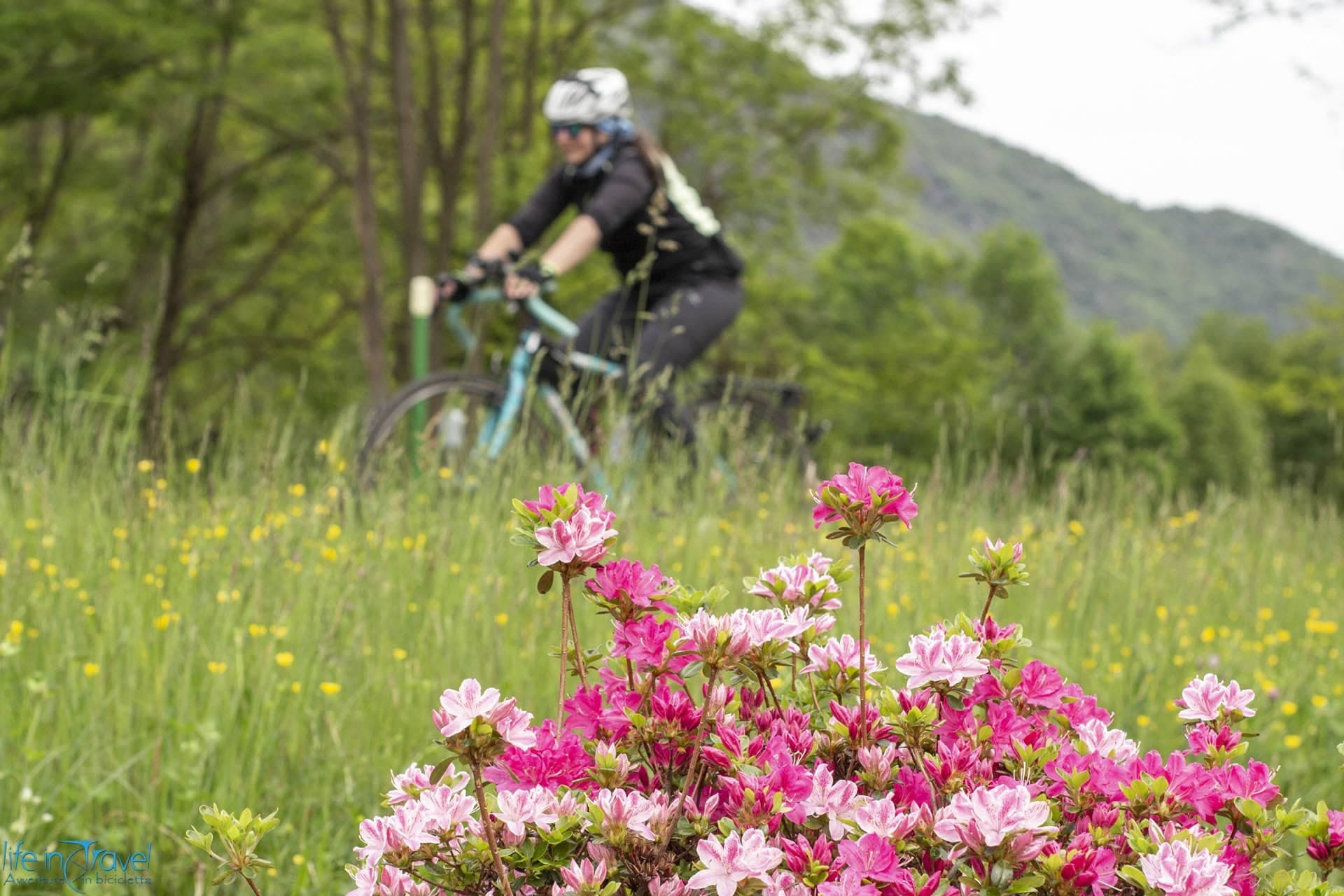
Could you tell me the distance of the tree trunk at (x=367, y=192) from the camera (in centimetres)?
1318

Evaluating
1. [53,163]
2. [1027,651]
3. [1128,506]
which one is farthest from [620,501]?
[53,163]

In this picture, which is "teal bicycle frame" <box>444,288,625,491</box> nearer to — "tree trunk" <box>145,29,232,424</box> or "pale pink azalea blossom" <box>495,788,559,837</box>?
"pale pink azalea blossom" <box>495,788,559,837</box>

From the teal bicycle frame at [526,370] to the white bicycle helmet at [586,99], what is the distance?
2.70ft

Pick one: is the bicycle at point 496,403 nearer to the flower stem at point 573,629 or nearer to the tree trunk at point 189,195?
the flower stem at point 573,629

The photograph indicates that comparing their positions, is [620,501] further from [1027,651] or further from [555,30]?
[555,30]

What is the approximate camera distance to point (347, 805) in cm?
242

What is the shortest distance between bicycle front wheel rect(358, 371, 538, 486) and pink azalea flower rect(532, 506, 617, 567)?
3.19 metres

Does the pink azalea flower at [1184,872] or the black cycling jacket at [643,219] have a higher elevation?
the black cycling jacket at [643,219]

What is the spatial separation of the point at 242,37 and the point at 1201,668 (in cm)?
1148

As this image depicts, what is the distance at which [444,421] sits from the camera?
467 cm

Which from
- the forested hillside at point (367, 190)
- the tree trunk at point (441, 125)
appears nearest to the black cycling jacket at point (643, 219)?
the forested hillside at point (367, 190)

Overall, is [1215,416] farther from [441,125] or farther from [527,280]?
[527,280]

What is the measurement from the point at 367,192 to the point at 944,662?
13169 mm

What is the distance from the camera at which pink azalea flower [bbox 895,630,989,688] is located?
119 centimetres
